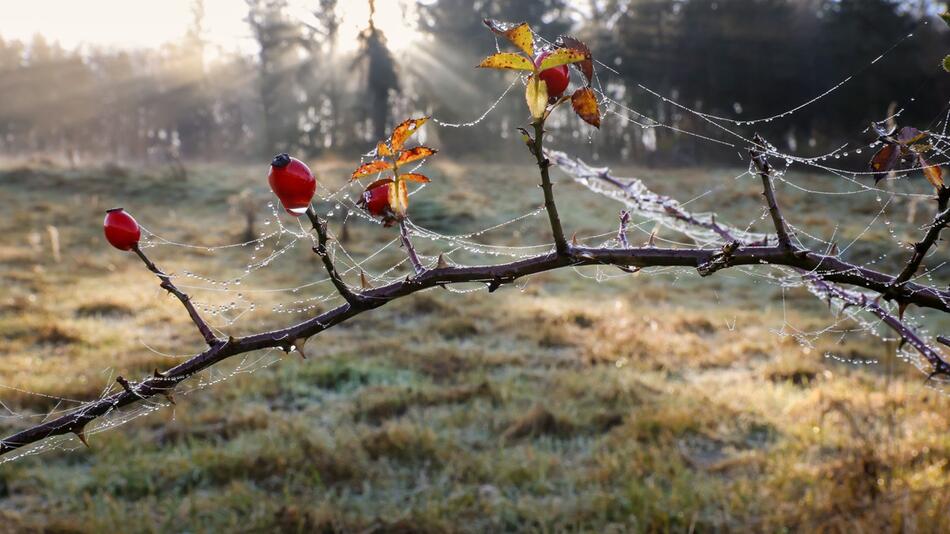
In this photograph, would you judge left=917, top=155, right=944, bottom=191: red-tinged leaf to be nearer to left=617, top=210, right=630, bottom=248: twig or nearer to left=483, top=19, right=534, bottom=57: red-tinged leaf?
left=617, top=210, right=630, bottom=248: twig

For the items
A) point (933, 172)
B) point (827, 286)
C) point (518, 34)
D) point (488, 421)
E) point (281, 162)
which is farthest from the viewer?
point (488, 421)

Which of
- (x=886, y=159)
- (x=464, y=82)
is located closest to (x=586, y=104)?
(x=886, y=159)

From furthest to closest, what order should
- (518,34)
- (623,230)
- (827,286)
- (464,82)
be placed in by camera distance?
1. (464,82)
2. (827,286)
3. (623,230)
4. (518,34)

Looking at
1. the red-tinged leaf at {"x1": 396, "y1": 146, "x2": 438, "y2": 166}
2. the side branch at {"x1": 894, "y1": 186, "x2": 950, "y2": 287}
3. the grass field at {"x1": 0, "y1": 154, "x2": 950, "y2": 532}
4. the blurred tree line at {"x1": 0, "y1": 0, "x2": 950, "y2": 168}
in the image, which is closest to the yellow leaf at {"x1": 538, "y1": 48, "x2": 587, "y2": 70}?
the red-tinged leaf at {"x1": 396, "y1": 146, "x2": 438, "y2": 166}

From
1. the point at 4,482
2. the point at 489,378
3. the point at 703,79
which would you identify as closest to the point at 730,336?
the point at 489,378

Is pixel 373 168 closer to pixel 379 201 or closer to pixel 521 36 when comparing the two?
pixel 379 201

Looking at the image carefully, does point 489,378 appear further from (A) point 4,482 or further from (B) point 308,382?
(A) point 4,482
